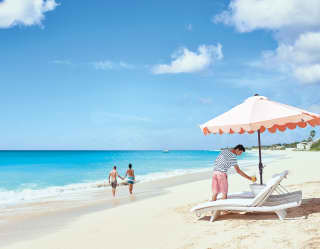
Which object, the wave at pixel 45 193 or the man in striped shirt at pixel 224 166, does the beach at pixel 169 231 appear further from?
the wave at pixel 45 193

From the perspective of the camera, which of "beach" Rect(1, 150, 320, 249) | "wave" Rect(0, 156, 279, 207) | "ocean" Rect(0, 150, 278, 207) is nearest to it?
"beach" Rect(1, 150, 320, 249)

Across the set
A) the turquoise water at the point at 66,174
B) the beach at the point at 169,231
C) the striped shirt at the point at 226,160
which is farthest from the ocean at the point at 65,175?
the striped shirt at the point at 226,160

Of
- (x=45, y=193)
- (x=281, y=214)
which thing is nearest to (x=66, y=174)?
(x=45, y=193)

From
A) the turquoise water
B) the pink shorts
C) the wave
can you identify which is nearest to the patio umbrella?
the pink shorts

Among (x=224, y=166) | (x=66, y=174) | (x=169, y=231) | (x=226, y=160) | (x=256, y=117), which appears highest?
(x=256, y=117)

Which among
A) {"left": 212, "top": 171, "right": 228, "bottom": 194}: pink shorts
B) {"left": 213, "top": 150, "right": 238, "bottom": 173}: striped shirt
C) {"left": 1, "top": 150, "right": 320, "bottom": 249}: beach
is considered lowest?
{"left": 1, "top": 150, "right": 320, "bottom": 249}: beach

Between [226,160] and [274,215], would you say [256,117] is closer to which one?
[226,160]

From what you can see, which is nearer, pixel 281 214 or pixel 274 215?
pixel 281 214

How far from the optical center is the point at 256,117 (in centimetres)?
695

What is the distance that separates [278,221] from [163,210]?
3.78 metres

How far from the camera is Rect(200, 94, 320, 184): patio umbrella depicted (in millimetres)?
6738

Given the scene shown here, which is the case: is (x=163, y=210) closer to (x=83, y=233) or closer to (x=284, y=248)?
(x=83, y=233)

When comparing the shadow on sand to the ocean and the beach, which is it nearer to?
the beach

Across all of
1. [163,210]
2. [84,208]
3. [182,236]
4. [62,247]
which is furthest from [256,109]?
[84,208]
